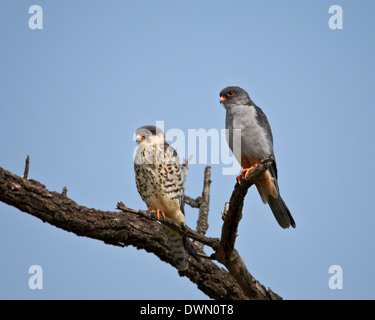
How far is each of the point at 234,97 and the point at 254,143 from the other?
611 millimetres

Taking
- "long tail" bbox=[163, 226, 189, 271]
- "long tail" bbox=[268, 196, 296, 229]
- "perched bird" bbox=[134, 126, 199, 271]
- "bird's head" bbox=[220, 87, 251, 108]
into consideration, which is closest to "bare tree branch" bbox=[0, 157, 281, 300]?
"long tail" bbox=[163, 226, 189, 271]

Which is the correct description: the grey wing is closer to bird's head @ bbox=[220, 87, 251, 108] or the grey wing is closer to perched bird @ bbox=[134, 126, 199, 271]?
bird's head @ bbox=[220, 87, 251, 108]

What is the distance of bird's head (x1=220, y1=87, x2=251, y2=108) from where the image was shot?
5340 millimetres

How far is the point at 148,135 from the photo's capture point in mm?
5551

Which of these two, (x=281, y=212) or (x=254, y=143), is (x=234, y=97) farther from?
(x=281, y=212)

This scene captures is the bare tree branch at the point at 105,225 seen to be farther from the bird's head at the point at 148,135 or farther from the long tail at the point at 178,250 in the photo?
the bird's head at the point at 148,135

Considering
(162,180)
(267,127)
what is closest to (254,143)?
(267,127)

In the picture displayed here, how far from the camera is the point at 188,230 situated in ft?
14.6

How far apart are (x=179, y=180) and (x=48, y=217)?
1420 millimetres

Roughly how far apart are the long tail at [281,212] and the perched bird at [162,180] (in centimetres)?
92

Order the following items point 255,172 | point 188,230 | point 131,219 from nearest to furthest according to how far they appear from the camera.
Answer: point 255,172, point 188,230, point 131,219

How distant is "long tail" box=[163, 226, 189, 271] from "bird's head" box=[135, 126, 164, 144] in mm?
942
